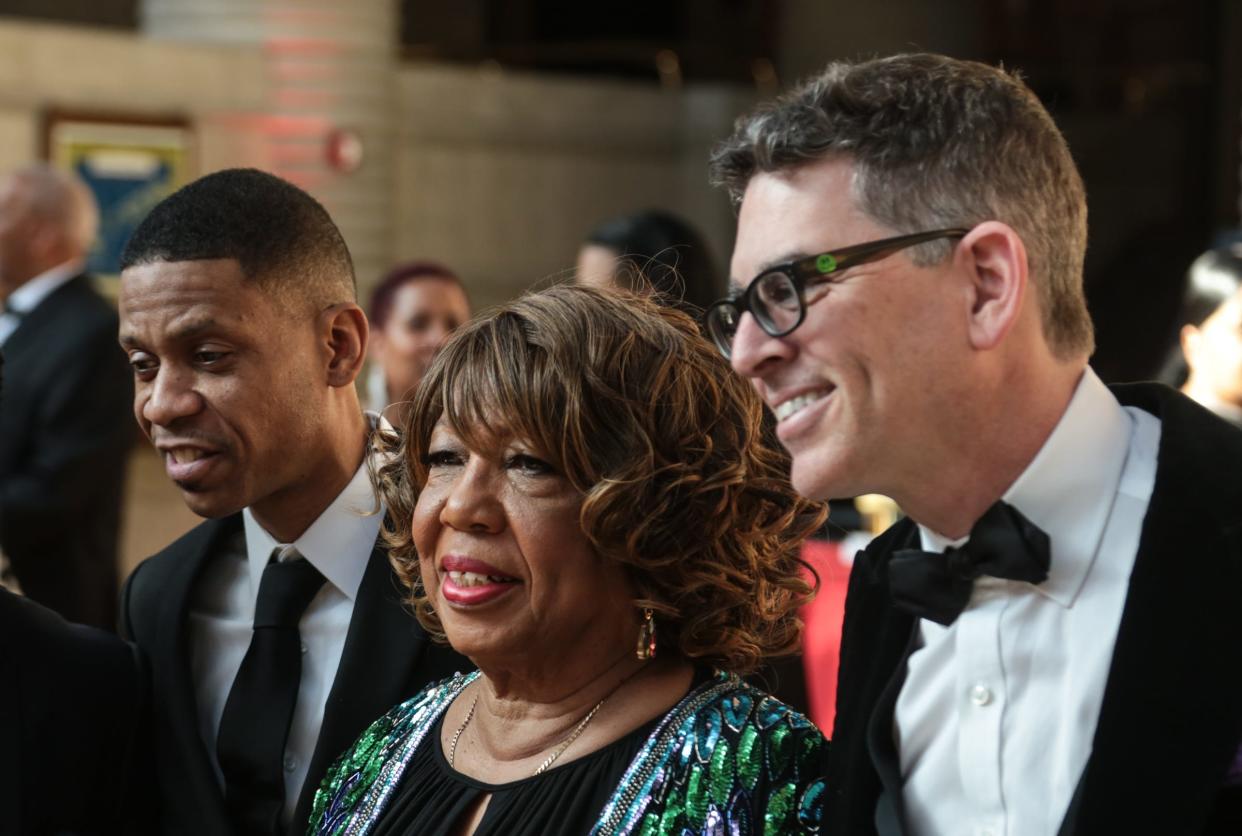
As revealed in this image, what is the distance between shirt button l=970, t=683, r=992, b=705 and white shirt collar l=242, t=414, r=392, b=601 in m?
1.09

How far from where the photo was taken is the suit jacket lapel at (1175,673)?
167 cm

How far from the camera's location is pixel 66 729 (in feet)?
8.20

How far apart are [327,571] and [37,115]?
20.1 ft

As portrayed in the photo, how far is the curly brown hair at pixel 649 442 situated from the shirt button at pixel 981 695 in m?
0.49

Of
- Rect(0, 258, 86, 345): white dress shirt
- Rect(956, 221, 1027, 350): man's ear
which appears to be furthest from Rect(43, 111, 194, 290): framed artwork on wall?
Rect(956, 221, 1027, 350): man's ear

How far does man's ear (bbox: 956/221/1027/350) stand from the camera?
1800 millimetres

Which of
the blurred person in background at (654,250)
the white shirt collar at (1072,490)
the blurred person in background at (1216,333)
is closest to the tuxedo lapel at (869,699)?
the white shirt collar at (1072,490)

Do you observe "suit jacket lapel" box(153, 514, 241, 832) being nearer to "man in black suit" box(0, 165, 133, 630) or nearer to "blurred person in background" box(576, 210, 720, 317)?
"blurred person in background" box(576, 210, 720, 317)

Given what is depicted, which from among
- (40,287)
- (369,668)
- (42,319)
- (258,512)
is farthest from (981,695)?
(40,287)

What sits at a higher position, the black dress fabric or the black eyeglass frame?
the black eyeglass frame

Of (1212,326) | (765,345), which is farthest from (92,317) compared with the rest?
(765,345)

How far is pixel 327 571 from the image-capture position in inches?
105

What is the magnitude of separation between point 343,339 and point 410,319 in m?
2.66

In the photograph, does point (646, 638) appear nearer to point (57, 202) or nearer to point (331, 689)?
point (331, 689)
